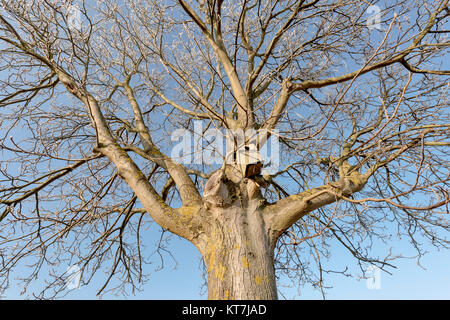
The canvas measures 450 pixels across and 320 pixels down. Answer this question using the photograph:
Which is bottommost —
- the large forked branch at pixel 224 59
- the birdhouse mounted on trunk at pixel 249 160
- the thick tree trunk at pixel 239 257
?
the thick tree trunk at pixel 239 257

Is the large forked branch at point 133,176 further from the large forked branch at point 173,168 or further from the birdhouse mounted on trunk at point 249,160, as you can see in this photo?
the birdhouse mounted on trunk at point 249,160

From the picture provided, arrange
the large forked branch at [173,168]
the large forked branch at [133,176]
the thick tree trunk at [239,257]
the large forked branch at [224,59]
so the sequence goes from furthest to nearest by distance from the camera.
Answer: the large forked branch at [224,59], the large forked branch at [173,168], the large forked branch at [133,176], the thick tree trunk at [239,257]

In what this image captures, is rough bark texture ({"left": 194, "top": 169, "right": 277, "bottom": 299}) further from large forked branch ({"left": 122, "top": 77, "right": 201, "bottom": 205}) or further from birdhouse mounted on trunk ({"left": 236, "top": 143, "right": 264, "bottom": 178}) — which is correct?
large forked branch ({"left": 122, "top": 77, "right": 201, "bottom": 205})

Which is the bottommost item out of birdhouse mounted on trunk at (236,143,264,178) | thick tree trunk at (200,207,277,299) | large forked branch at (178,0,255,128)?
thick tree trunk at (200,207,277,299)

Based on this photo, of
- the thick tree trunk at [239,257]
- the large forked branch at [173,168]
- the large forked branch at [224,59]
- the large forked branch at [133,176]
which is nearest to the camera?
the thick tree trunk at [239,257]

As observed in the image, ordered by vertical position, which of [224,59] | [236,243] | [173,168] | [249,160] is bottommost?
[236,243]

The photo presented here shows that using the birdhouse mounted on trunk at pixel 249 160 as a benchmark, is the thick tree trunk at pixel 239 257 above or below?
below

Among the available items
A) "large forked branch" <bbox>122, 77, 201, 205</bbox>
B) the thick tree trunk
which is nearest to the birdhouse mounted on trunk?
the thick tree trunk

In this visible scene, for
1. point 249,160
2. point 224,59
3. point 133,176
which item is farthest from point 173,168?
point 224,59

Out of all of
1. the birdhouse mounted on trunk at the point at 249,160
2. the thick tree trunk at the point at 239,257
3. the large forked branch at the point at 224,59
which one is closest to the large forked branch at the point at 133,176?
the thick tree trunk at the point at 239,257

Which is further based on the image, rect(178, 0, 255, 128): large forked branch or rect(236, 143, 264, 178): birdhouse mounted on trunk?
rect(178, 0, 255, 128): large forked branch

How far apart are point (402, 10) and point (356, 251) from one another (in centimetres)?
289

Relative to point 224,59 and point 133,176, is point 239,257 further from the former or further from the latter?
point 224,59
